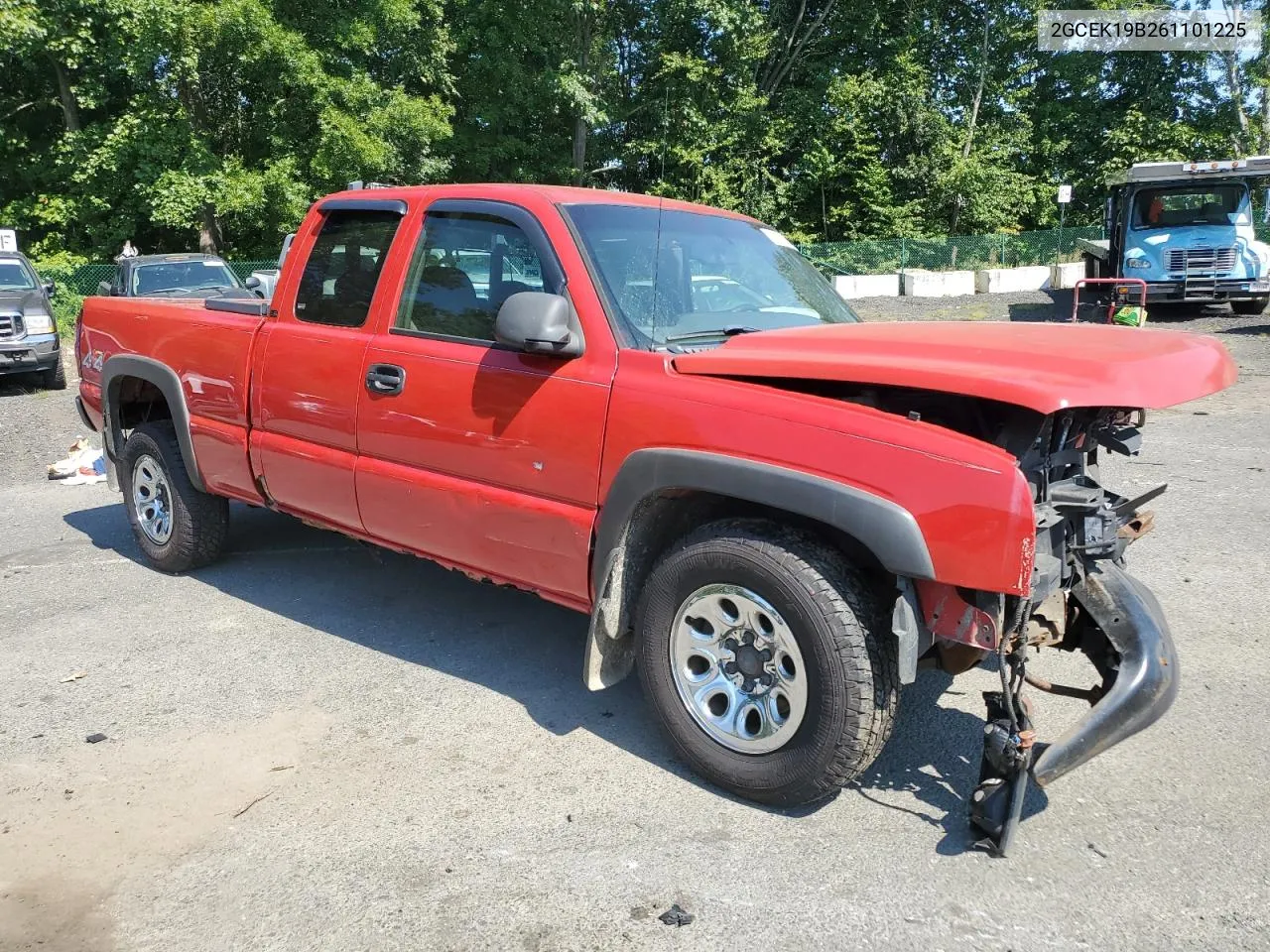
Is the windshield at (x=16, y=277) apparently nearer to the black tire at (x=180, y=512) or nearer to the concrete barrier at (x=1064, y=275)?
the black tire at (x=180, y=512)

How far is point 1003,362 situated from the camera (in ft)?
9.44

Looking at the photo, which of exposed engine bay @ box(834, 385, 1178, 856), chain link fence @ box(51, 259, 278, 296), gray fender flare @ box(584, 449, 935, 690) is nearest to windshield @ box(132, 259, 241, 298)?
chain link fence @ box(51, 259, 278, 296)

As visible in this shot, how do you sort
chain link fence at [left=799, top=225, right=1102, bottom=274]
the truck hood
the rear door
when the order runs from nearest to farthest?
the truck hood < the rear door < chain link fence at [left=799, top=225, right=1102, bottom=274]

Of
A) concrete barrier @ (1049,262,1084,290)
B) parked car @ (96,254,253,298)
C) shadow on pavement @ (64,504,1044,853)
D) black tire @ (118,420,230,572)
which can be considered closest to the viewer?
shadow on pavement @ (64,504,1044,853)

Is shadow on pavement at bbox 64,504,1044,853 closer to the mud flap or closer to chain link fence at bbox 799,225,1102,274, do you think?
the mud flap

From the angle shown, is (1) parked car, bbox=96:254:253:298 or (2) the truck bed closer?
(2) the truck bed

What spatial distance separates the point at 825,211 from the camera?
3350 cm

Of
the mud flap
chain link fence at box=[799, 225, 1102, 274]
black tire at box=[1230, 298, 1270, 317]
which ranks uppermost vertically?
chain link fence at box=[799, 225, 1102, 274]

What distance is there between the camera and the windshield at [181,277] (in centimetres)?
1412

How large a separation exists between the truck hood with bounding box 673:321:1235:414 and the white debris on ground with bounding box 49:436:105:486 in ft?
22.4

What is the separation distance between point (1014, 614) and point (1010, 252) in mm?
30521

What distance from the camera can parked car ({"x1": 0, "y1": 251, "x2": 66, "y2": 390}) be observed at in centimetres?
1244

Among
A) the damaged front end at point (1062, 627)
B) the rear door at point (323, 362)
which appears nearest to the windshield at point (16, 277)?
the rear door at point (323, 362)

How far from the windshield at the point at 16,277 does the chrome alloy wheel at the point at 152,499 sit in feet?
30.7
